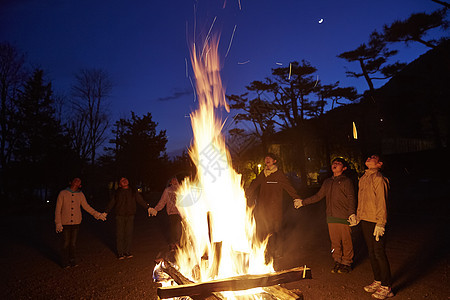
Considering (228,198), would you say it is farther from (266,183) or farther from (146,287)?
(146,287)

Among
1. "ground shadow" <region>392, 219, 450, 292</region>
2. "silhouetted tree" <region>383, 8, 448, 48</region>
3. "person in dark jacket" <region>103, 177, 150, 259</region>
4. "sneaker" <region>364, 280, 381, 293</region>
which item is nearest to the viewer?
"sneaker" <region>364, 280, 381, 293</region>

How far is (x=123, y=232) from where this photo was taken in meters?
7.45

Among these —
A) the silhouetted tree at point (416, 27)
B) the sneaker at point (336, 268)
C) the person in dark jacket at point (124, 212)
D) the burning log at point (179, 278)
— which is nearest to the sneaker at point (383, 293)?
the sneaker at point (336, 268)

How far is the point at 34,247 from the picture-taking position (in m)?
9.40

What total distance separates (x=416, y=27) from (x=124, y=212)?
1626cm

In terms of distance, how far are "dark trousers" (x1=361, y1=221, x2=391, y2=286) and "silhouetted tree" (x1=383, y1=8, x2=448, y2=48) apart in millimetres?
14214

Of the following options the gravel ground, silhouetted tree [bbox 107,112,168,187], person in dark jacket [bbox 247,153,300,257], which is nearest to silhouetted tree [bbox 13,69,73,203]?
Result: silhouetted tree [bbox 107,112,168,187]

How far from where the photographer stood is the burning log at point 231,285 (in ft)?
11.9

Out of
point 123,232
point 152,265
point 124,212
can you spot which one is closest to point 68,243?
point 123,232

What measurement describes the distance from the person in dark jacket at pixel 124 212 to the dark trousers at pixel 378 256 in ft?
15.5

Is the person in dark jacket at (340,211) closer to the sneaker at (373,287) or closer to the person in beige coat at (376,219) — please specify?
the person in beige coat at (376,219)

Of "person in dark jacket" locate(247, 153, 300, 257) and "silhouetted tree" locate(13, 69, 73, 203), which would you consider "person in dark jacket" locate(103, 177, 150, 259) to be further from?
"silhouetted tree" locate(13, 69, 73, 203)

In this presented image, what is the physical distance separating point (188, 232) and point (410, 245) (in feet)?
17.7

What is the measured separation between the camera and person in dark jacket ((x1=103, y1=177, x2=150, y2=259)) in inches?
288
